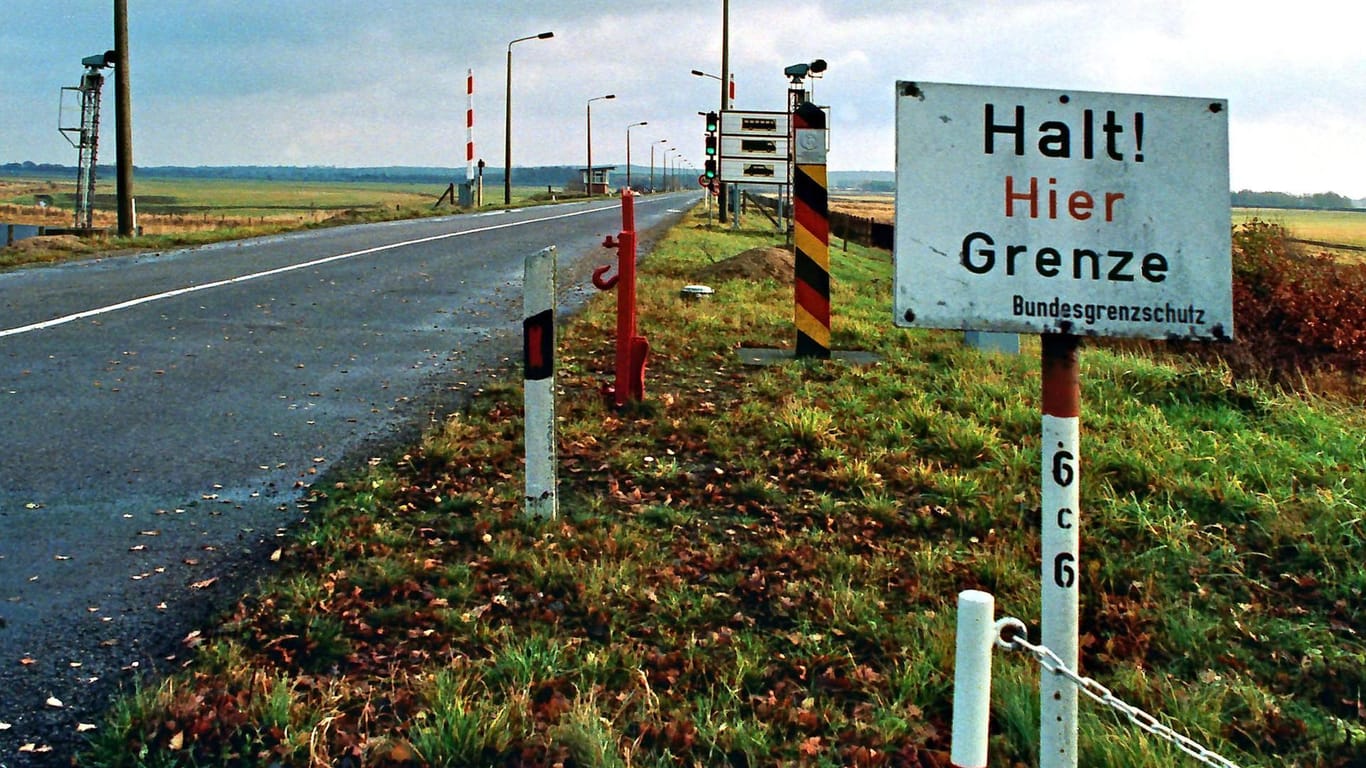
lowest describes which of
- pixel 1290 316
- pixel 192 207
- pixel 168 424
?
pixel 168 424

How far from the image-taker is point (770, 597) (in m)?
3.96

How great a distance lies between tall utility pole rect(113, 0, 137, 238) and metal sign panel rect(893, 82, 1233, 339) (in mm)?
20185

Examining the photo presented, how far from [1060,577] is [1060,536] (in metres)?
0.09

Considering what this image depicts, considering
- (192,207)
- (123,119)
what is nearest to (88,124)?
(123,119)

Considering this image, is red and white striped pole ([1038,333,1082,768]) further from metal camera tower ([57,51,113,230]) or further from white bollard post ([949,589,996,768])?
metal camera tower ([57,51,113,230])

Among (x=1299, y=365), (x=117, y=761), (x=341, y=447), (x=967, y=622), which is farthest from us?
(x=1299, y=365)

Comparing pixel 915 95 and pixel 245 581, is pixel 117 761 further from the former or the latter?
pixel 915 95

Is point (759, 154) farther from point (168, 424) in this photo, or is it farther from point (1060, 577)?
point (1060, 577)

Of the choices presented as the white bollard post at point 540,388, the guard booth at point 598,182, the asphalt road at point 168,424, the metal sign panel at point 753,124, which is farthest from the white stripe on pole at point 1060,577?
the guard booth at point 598,182

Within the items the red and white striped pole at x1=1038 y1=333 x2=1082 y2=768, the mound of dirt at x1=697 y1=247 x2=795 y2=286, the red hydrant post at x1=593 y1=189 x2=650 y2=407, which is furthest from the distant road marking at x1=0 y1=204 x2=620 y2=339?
the red and white striped pole at x1=1038 y1=333 x2=1082 y2=768

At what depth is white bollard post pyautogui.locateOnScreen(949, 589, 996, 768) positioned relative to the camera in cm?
214

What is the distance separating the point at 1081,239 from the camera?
93.0 inches

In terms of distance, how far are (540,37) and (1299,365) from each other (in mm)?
38060

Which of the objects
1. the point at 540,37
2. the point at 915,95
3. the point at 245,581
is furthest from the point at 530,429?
the point at 540,37
